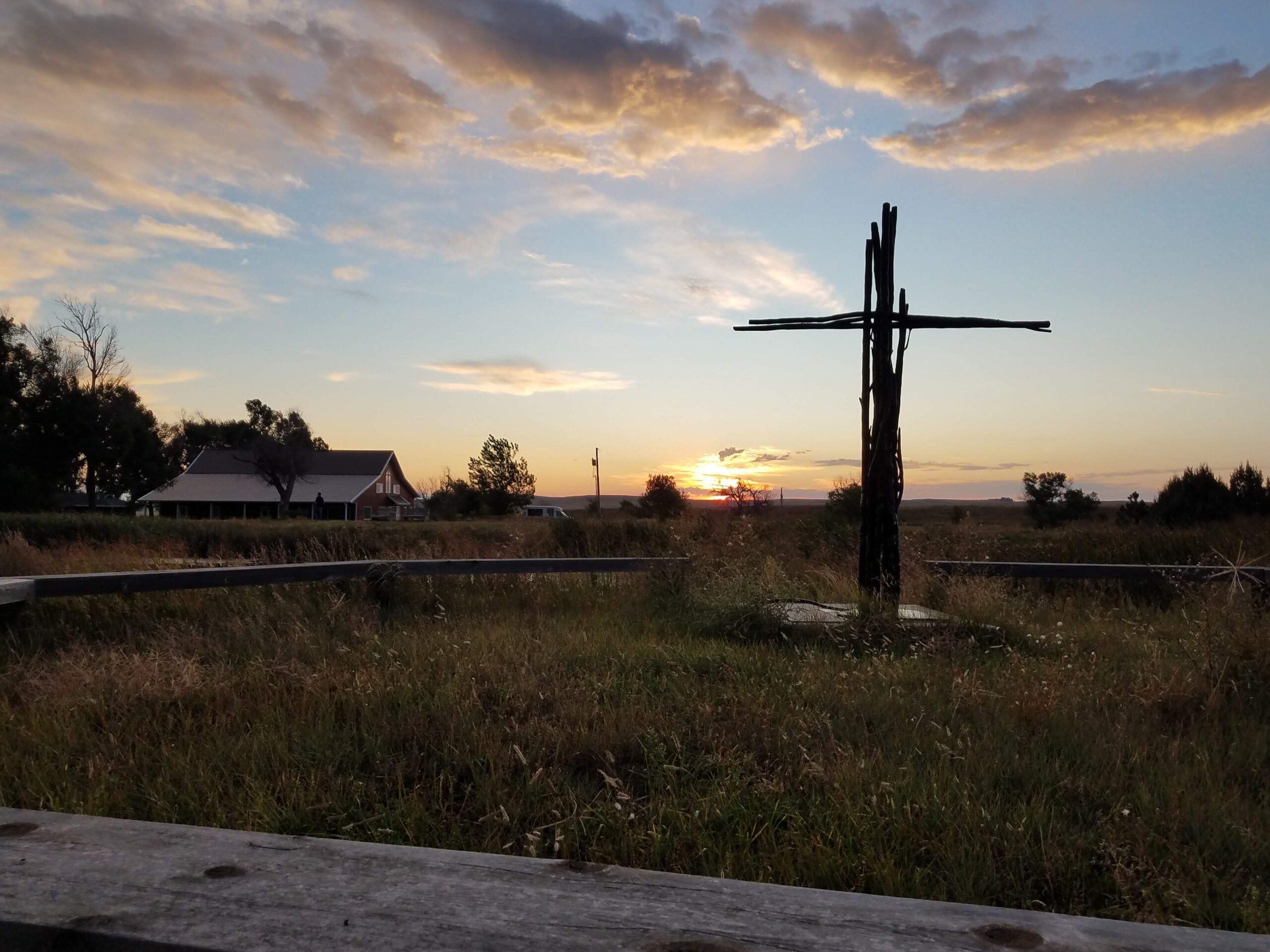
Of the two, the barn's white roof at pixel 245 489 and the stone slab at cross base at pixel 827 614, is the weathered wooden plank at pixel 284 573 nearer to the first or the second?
the stone slab at cross base at pixel 827 614

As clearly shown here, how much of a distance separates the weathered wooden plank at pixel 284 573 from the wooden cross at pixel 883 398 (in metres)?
1.84

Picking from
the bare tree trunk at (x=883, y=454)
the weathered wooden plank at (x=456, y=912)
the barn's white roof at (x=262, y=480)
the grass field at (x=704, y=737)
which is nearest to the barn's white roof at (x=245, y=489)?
the barn's white roof at (x=262, y=480)

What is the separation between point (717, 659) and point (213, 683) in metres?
2.76

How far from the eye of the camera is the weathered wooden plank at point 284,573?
20.7ft

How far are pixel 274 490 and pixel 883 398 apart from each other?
5754 centimetres

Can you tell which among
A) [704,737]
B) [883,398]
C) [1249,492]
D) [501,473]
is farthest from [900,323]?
[501,473]

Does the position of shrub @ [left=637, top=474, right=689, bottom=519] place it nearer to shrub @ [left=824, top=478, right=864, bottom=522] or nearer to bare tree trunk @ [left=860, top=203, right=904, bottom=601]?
shrub @ [left=824, top=478, right=864, bottom=522]

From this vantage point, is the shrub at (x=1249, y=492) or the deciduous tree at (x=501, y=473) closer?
the shrub at (x=1249, y=492)

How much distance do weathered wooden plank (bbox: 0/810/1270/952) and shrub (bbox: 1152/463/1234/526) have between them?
25556 mm

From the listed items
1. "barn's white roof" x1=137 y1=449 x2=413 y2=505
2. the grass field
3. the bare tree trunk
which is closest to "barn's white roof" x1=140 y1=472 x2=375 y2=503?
"barn's white roof" x1=137 y1=449 x2=413 y2=505

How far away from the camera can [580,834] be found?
279 cm

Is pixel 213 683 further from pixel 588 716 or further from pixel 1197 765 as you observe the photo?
pixel 1197 765

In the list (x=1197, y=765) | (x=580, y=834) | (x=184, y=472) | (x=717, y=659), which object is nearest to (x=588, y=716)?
(x=580, y=834)

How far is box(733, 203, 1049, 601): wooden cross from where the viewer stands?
7195 mm
